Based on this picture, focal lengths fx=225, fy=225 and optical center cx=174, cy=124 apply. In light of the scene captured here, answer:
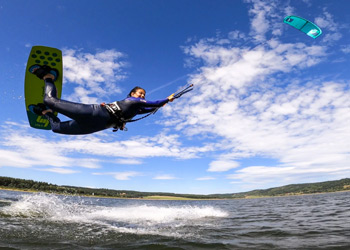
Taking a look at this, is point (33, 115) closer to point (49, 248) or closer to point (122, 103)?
point (122, 103)

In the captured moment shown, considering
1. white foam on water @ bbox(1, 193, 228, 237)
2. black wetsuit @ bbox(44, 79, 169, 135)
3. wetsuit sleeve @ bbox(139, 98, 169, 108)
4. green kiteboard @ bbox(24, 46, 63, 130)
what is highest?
green kiteboard @ bbox(24, 46, 63, 130)

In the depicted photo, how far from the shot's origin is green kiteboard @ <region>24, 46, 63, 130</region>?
361 inches

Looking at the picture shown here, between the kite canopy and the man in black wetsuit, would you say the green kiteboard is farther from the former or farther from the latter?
the kite canopy

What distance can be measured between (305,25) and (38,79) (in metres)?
13.9

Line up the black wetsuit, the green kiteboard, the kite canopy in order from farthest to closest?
the kite canopy, the green kiteboard, the black wetsuit

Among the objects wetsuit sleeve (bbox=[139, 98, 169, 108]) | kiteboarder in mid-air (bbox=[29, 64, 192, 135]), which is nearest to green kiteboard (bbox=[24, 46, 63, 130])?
kiteboarder in mid-air (bbox=[29, 64, 192, 135])

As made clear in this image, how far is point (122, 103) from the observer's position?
6.81 m

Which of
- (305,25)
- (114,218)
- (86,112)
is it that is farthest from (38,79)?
(305,25)

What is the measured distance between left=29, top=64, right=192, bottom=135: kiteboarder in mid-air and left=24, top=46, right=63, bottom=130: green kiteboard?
2.08m

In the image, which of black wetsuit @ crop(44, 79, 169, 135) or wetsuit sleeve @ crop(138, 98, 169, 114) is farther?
wetsuit sleeve @ crop(138, 98, 169, 114)

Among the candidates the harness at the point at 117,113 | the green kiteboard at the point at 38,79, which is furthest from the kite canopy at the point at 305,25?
the green kiteboard at the point at 38,79

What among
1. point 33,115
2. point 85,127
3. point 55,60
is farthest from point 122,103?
point 33,115

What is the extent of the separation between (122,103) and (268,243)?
5783 mm

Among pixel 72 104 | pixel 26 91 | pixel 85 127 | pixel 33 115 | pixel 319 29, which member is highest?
pixel 319 29
